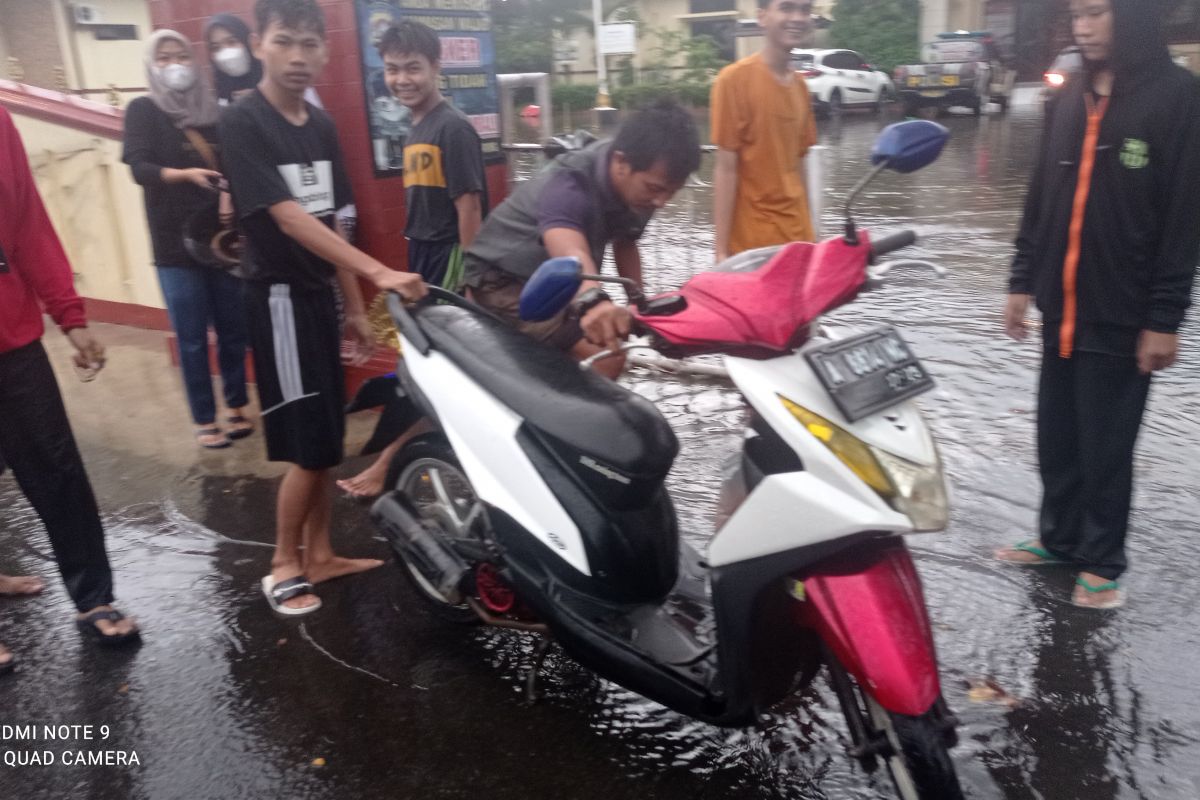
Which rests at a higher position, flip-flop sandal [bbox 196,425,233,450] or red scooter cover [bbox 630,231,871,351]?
red scooter cover [bbox 630,231,871,351]

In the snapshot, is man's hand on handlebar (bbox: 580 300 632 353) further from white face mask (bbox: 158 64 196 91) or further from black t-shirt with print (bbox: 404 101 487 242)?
white face mask (bbox: 158 64 196 91)

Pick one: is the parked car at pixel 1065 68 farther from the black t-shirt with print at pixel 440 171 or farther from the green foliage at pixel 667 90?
the green foliage at pixel 667 90

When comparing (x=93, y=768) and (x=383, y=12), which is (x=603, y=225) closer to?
(x=93, y=768)

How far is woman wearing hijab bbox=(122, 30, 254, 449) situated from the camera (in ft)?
15.4

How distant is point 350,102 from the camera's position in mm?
5051

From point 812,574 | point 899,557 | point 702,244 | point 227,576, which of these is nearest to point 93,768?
point 227,576

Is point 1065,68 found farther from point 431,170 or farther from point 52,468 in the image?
point 52,468

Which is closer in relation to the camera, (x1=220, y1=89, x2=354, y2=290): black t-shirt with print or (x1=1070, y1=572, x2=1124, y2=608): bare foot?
(x1=220, y1=89, x2=354, y2=290): black t-shirt with print

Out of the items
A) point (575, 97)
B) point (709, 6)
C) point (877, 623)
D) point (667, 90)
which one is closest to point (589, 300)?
point (877, 623)

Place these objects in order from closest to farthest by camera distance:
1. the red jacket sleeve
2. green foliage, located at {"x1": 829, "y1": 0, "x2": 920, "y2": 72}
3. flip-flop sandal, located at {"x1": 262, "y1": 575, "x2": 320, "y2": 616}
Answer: the red jacket sleeve
flip-flop sandal, located at {"x1": 262, "y1": 575, "x2": 320, "y2": 616}
green foliage, located at {"x1": 829, "y1": 0, "x2": 920, "y2": 72}

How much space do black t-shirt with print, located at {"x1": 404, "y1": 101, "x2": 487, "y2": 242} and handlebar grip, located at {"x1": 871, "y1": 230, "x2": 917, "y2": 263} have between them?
217 cm

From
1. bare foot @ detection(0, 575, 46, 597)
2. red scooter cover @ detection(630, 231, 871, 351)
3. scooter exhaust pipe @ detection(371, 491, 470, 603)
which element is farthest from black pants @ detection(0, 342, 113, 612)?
red scooter cover @ detection(630, 231, 871, 351)

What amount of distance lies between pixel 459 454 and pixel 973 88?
22828 millimetres

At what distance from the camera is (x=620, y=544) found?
265cm
